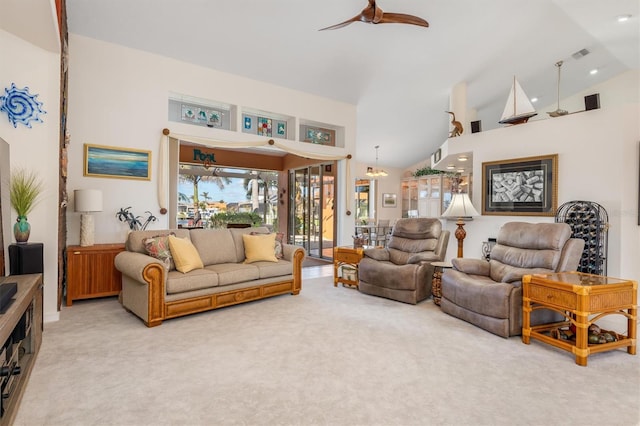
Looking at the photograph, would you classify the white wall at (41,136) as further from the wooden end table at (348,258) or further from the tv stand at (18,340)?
the wooden end table at (348,258)

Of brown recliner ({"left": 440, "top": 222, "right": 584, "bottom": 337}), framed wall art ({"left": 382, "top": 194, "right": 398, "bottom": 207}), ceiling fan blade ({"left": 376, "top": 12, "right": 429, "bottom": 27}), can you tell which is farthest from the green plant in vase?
framed wall art ({"left": 382, "top": 194, "right": 398, "bottom": 207})

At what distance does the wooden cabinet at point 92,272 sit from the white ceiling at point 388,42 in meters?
2.72

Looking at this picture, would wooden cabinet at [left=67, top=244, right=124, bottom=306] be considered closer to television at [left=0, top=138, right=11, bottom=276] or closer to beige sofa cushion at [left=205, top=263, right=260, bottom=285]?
beige sofa cushion at [left=205, top=263, right=260, bottom=285]

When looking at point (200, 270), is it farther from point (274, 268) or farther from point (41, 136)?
point (41, 136)

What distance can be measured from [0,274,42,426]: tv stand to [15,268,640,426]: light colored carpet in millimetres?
119

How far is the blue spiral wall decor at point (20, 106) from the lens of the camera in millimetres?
3000

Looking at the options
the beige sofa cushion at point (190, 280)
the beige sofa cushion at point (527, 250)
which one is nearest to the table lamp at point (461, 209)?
the beige sofa cushion at point (527, 250)

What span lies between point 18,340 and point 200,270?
1.77 meters

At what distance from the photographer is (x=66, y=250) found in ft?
13.5

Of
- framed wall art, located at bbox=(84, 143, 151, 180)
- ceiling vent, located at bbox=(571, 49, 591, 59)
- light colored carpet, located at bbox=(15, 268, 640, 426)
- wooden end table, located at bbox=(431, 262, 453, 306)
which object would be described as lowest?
light colored carpet, located at bbox=(15, 268, 640, 426)

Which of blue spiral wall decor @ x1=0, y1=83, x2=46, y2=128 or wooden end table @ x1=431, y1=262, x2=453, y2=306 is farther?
wooden end table @ x1=431, y1=262, x2=453, y2=306

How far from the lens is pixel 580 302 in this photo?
2.60 m

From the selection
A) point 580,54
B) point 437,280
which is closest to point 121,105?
point 437,280

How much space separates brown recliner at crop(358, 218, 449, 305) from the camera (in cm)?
421
